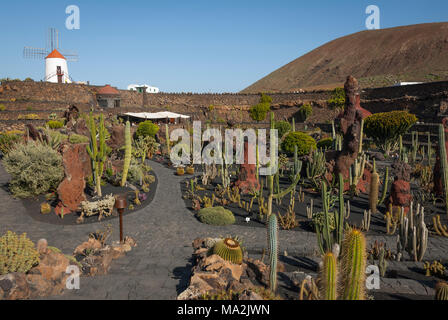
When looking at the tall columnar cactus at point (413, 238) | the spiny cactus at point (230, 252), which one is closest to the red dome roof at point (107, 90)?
the spiny cactus at point (230, 252)

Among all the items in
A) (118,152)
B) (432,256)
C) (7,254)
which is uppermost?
(118,152)

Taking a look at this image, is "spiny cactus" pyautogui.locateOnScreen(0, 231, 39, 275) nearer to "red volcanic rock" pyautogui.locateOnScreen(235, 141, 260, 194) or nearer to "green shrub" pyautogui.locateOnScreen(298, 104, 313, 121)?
"red volcanic rock" pyautogui.locateOnScreen(235, 141, 260, 194)

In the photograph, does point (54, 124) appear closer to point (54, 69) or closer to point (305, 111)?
point (54, 69)

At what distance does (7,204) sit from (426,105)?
105 feet

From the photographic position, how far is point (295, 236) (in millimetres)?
7711

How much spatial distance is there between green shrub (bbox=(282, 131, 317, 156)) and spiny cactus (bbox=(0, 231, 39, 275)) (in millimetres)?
15053

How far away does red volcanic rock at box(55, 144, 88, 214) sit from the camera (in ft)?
29.3

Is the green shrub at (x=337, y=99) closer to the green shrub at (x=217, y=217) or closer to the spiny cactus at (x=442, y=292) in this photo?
the green shrub at (x=217, y=217)

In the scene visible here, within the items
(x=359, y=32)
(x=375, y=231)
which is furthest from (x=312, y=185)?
(x=359, y=32)

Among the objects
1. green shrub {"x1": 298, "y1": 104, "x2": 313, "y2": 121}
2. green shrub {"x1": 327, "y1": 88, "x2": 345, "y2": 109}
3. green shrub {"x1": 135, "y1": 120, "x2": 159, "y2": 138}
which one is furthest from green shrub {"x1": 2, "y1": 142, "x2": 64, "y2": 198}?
green shrub {"x1": 327, "y1": 88, "x2": 345, "y2": 109}

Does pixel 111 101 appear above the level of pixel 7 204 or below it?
above

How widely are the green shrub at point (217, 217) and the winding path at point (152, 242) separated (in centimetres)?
21

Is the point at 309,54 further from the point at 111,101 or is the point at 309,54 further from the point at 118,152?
the point at 118,152

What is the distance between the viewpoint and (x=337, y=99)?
3850cm
